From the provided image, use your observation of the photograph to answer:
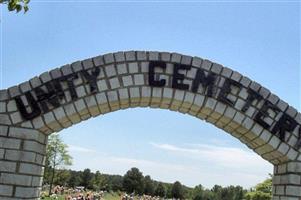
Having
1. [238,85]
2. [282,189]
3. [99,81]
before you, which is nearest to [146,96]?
[99,81]

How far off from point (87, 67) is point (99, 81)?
0.31 m

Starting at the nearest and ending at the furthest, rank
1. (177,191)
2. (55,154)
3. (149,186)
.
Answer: (55,154) → (149,186) → (177,191)

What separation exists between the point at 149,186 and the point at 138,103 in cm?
7231

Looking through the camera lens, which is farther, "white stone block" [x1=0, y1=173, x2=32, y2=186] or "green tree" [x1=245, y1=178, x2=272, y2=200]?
"green tree" [x1=245, y1=178, x2=272, y2=200]

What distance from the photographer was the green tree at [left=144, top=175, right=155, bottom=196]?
78.2 meters

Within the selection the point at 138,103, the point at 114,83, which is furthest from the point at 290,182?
the point at 114,83

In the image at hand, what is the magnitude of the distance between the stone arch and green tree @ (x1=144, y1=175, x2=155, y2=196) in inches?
2776

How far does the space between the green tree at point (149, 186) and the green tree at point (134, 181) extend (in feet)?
6.87

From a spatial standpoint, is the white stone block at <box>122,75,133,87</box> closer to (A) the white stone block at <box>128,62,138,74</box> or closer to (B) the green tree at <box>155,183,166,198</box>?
(A) the white stone block at <box>128,62,138,74</box>

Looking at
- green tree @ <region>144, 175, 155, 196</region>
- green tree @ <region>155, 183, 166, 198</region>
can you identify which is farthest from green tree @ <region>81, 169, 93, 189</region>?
green tree @ <region>155, 183, 166, 198</region>

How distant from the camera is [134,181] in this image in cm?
7538

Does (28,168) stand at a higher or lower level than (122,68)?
lower

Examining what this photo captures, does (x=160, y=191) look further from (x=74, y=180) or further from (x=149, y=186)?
(x=74, y=180)

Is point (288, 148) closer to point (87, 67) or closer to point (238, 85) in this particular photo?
point (238, 85)
